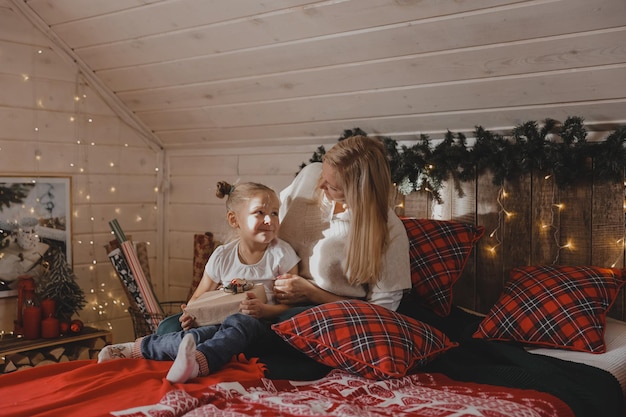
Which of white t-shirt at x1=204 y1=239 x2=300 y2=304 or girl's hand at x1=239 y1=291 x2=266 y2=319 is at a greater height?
white t-shirt at x1=204 y1=239 x2=300 y2=304

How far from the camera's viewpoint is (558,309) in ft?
7.57

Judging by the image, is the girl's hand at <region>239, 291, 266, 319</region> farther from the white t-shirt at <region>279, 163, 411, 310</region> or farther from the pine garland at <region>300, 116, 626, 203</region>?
the pine garland at <region>300, 116, 626, 203</region>

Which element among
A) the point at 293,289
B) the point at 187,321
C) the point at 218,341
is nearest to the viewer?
the point at 218,341

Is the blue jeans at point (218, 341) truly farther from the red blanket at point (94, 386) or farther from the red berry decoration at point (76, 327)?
the red berry decoration at point (76, 327)

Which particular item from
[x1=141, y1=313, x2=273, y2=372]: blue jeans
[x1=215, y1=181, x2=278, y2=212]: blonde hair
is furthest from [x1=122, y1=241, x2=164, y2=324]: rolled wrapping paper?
[x1=141, y1=313, x2=273, y2=372]: blue jeans

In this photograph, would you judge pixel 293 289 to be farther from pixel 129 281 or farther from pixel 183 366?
pixel 129 281

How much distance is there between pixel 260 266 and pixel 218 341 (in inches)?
27.3

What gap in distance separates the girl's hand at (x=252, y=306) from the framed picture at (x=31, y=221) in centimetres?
152

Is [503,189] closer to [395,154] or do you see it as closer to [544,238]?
[544,238]

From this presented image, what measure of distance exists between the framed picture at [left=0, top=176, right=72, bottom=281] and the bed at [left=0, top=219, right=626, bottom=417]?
1528 mm

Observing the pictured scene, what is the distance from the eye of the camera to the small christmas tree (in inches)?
124

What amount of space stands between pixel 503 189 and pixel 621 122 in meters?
0.54

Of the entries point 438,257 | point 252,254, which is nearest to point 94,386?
point 252,254

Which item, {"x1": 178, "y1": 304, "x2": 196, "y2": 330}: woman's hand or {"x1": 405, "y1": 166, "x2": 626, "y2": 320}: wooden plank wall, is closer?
{"x1": 178, "y1": 304, "x2": 196, "y2": 330}: woman's hand
